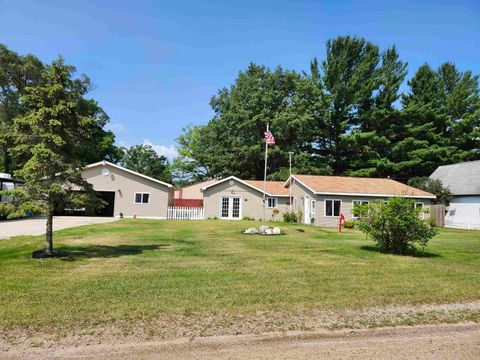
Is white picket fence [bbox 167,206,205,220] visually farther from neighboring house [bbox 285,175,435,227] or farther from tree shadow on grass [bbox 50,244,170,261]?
tree shadow on grass [bbox 50,244,170,261]

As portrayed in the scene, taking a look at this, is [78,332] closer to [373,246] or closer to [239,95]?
[373,246]

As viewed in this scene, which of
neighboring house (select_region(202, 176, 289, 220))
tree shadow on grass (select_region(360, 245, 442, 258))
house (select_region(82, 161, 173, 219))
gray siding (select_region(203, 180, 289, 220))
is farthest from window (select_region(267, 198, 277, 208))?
tree shadow on grass (select_region(360, 245, 442, 258))

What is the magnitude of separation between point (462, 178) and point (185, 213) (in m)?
24.3

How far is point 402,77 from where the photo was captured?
43.2 m

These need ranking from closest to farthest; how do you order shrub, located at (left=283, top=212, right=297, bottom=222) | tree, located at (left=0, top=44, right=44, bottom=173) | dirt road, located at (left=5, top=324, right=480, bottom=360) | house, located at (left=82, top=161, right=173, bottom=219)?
dirt road, located at (left=5, top=324, right=480, bottom=360) → shrub, located at (left=283, top=212, right=297, bottom=222) → house, located at (left=82, top=161, right=173, bottom=219) → tree, located at (left=0, top=44, right=44, bottom=173)

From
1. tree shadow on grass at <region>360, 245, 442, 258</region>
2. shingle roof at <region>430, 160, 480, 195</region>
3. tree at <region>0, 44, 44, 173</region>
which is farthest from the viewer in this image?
tree at <region>0, 44, 44, 173</region>

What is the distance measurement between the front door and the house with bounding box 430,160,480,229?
699 inches

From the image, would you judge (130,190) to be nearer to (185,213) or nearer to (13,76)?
(185,213)

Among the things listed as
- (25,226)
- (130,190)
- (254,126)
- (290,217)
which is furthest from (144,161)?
(25,226)

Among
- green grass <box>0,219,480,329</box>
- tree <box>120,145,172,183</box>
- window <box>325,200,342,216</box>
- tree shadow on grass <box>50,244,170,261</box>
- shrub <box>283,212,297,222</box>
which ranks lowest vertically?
green grass <box>0,219,480,329</box>

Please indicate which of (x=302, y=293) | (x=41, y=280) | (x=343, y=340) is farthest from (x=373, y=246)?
(x=41, y=280)

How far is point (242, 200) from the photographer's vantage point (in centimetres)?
3312

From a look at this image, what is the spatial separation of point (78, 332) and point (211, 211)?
2775 centimetres

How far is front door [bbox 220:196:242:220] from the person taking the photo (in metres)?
32.9
